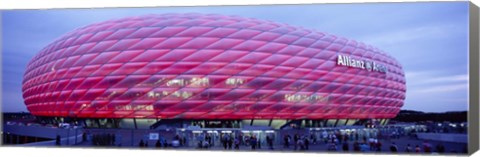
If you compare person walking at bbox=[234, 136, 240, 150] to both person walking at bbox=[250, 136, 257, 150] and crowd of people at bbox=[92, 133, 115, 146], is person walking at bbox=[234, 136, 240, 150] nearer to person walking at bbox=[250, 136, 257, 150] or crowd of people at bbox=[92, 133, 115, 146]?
person walking at bbox=[250, 136, 257, 150]

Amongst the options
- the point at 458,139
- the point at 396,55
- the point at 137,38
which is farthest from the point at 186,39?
the point at 458,139

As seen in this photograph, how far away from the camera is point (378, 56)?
35.6 metres

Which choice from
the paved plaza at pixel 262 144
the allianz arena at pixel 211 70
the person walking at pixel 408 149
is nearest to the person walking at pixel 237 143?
the paved plaza at pixel 262 144

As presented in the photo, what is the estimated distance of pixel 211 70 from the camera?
32.4 m

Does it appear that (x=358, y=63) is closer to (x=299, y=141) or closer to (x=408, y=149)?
(x=299, y=141)

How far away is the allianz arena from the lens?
32656 millimetres

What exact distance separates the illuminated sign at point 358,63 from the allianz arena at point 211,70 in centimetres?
9

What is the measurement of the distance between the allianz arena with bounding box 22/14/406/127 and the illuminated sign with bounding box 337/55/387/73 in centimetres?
9

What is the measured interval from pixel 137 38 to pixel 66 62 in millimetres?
6203

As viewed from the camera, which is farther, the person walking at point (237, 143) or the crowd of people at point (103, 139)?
the crowd of people at point (103, 139)

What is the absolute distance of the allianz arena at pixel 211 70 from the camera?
32656mm

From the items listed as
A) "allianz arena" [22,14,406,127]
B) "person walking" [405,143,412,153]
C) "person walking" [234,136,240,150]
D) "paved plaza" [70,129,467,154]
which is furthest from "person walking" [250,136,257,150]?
"person walking" [405,143,412,153]

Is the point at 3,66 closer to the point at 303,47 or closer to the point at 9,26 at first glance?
the point at 9,26

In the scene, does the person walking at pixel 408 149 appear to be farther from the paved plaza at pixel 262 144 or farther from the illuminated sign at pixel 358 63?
the illuminated sign at pixel 358 63
